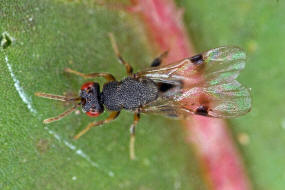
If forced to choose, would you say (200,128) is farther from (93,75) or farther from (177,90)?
(93,75)

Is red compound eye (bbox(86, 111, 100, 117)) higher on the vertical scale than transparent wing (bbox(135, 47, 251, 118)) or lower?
lower

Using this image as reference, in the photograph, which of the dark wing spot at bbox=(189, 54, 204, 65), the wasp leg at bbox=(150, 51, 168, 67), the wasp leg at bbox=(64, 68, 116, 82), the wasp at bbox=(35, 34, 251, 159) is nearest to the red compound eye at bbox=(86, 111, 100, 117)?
the wasp at bbox=(35, 34, 251, 159)

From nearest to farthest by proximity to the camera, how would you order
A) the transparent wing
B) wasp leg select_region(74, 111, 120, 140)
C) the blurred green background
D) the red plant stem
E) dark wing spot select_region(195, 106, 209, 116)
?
the blurred green background, wasp leg select_region(74, 111, 120, 140), the transparent wing, dark wing spot select_region(195, 106, 209, 116), the red plant stem

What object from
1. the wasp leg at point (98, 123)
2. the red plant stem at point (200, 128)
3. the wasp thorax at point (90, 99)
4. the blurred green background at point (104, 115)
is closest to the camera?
the blurred green background at point (104, 115)

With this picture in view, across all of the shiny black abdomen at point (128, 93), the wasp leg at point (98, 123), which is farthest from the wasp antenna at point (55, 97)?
the shiny black abdomen at point (128, 93)

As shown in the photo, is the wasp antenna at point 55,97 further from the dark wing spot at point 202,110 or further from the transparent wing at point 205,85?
the dark wing spot at point 202,110

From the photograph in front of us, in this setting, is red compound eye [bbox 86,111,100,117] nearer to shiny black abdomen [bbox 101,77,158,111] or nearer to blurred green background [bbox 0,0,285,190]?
blurred green background [bbox 0,0,285,190]

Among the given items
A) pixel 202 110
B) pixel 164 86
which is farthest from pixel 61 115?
pixel 202 110

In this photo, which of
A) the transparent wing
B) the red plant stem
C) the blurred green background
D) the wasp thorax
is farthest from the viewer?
the red plant stem
